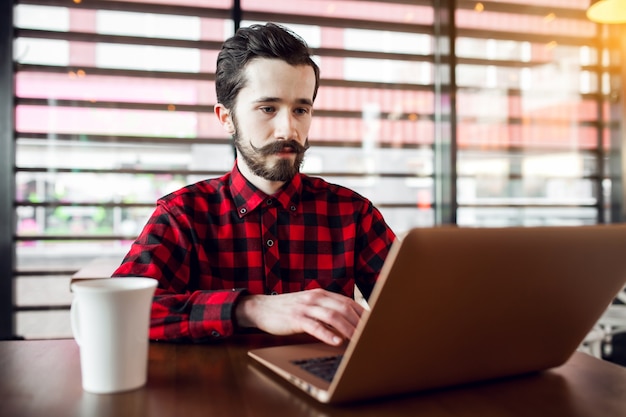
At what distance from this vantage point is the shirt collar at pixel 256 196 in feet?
4.56

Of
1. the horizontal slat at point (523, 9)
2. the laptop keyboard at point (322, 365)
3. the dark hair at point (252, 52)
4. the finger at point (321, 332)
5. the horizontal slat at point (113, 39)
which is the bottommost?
the laptop keyboard at point (322, 365)

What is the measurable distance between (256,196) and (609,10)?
222 centimetres

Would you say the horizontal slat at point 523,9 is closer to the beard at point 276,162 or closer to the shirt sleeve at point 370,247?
the shirt sleeve at point 370,247

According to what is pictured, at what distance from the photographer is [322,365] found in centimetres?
70

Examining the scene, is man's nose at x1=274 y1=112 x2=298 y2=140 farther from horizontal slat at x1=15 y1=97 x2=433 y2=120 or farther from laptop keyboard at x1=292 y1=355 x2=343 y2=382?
horizontal slat at x1=15 y1=97 x2=433 y2=120

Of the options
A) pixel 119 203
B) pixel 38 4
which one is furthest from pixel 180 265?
pixel 38 4

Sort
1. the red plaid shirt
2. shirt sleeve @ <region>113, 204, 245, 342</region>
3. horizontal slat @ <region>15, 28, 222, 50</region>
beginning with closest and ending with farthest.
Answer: shirt sleeve @ <region>113, 204, 245, 342</region>
the red plaid shirt
horizontal slat @ <region>15, 28, 222, 50</region>

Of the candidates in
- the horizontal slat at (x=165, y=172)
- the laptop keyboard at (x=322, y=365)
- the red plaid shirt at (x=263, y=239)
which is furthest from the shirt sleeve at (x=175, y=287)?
the horizontal slat at (x=165, y=172)

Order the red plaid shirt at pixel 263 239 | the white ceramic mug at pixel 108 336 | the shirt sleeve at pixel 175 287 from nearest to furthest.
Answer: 1. the white ceramic mug at pixel 108 336
2. the shirt sleeve at pixel 175 287
3. the red plaid shirt at pixel 263 239

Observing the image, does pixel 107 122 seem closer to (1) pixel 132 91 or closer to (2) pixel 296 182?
(1) pixel 132 91

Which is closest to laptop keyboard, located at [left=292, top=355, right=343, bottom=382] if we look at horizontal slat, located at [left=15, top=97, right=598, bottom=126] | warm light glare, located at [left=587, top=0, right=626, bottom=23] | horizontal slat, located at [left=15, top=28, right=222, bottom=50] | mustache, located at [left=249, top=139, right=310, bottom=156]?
mustache, located at [left=249, top=139, right=310, bottom=156]

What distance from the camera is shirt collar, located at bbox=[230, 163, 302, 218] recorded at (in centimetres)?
139

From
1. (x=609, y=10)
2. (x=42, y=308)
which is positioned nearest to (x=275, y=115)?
(x=609, y=10)

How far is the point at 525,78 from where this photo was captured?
3904mm
